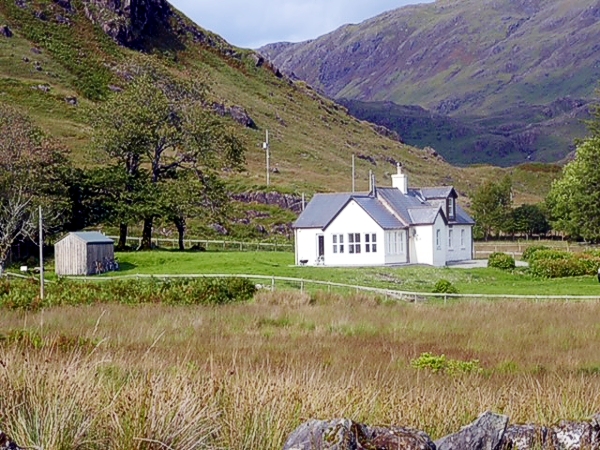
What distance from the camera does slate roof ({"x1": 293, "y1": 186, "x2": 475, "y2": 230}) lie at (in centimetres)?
4744

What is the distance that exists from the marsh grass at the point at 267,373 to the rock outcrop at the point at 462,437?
60 centimetres

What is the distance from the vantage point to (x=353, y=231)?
155 feet

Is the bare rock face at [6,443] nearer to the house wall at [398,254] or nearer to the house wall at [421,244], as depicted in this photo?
the house wall at [398,254]

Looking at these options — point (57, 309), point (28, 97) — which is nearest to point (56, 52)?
point (28, 97)

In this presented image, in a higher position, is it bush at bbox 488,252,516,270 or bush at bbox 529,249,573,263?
bush at bbox 529,249,573,263

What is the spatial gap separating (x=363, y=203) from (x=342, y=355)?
3385 centimetres

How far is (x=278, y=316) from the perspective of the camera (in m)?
20.8

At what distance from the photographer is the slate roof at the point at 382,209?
47438 mm

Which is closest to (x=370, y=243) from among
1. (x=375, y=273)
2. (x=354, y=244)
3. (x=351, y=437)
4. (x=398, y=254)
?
(x=354, y=244)

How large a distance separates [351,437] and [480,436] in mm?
1037

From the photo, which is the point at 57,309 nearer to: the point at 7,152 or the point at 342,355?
the point at 342,355

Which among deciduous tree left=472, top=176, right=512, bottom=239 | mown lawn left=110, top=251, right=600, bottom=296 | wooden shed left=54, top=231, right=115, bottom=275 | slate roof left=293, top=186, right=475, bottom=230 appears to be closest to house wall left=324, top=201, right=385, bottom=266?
slate roof left=293, top=186, right=475, bottom=230

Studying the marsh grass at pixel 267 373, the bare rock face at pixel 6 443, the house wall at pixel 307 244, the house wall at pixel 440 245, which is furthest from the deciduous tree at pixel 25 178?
the bare rock face at pixel 6 443

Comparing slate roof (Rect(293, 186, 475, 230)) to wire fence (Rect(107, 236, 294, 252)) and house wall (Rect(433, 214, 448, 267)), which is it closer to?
house wall (Rect(433, 214, 448, 267))
